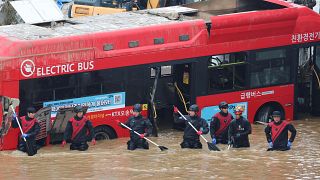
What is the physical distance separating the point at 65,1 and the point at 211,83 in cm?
1560

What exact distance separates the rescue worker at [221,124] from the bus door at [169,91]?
2.04 metres

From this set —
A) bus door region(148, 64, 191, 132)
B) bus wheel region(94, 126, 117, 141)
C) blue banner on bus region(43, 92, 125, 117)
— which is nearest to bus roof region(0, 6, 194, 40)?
bus door region(148, 64, 191, 132)

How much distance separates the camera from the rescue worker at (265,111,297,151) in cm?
2209

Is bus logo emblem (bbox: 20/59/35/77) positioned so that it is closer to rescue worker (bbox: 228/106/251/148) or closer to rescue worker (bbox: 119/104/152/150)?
rescue worker (bbox: 119/104/152/150)

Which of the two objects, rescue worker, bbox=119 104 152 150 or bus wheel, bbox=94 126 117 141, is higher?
rescue worker, bbox=119 104 152 150

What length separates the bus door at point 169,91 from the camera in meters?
25.1

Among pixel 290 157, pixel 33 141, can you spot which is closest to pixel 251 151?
pixel 290 157

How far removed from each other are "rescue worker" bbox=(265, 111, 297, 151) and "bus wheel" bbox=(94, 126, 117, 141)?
375cm

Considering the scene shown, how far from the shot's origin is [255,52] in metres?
25.6

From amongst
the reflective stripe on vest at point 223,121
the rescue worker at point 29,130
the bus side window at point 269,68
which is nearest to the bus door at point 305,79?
the bus side window at point 269,68

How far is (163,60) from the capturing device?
24328 mm

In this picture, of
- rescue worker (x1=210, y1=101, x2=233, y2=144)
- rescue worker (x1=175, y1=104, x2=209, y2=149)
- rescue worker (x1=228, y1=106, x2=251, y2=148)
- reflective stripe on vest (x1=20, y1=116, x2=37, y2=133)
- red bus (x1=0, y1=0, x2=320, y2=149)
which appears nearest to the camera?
reflective stripe on vest (x1=20, y1=116, x2=37, y2=133)

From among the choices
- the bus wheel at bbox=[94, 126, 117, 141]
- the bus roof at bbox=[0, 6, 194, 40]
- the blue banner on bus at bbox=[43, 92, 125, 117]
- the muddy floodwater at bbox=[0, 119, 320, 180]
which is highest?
the bus roof at bbox=[0, 6, 194, 40]

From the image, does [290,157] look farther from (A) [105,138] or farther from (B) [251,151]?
(A) [105,138]
